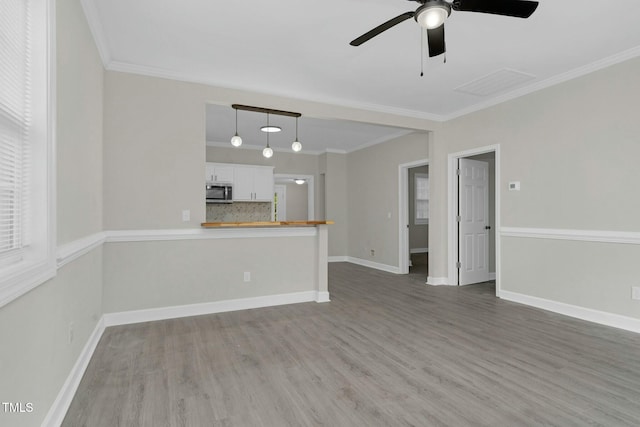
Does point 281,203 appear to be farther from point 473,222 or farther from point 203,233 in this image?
point 203,233

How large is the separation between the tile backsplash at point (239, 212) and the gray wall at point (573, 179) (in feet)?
15.4

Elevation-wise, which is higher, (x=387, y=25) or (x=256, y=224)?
(x=387, y=25)

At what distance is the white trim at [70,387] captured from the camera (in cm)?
183

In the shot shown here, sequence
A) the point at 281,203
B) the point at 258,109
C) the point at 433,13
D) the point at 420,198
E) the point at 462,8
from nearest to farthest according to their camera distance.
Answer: the point at 433,13 < the point at 462,8 < the point at 258,109 < the point at 420,198 < the point at 281,203

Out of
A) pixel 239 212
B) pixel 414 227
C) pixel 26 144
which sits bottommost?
pixel 414 227

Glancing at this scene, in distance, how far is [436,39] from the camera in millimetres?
2465

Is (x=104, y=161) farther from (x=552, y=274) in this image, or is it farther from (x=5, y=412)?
(x=552, y=274)

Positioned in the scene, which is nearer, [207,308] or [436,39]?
[436,39]

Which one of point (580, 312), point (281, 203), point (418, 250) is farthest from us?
point (281, 203)

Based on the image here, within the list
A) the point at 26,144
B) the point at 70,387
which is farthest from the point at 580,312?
the point at 26,144

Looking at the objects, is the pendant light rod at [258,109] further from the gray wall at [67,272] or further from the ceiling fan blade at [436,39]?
the ceiling fan blade at [436,39]

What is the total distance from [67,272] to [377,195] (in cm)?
591

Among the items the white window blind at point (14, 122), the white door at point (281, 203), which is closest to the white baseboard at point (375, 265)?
the white door at point (281, 203)

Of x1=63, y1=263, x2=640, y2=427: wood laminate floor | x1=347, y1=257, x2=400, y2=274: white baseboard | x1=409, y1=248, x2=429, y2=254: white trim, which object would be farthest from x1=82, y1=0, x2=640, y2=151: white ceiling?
x1=409, y1=248, x2=429, y2=254: white trim
